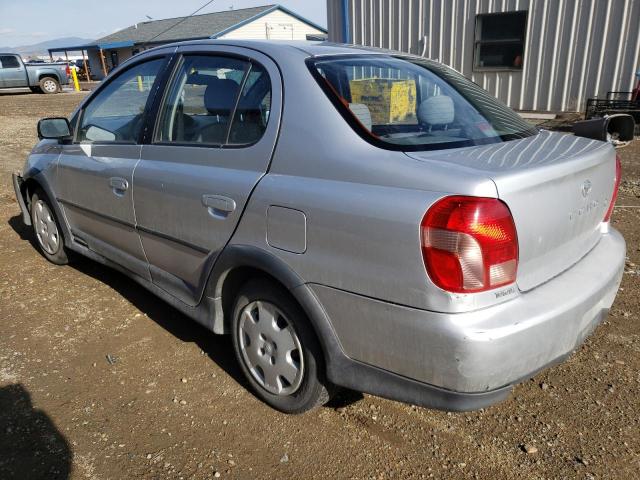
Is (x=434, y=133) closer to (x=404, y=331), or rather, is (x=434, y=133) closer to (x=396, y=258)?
(x=396, y=258)

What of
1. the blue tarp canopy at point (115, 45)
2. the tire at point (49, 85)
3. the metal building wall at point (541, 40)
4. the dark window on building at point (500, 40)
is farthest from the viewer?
the blue tarp canopy at point (115, 45)

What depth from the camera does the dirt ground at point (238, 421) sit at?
2.27 m

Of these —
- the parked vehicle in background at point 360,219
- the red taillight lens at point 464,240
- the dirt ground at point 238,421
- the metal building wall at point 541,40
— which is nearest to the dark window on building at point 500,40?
the metal building wall at point 541,40

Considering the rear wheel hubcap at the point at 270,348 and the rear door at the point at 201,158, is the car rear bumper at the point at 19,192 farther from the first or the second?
the rear wheel hubcap at the point at 270,348

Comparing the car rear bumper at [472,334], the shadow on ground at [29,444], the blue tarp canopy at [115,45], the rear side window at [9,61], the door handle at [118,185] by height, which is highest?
the blue tarp canopy at [115,45]

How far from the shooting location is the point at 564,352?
205 centimetres

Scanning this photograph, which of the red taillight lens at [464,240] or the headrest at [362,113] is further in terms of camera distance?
the headrest at [362,113]

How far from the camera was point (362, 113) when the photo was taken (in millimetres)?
2234

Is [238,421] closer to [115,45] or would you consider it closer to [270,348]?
[270,348]

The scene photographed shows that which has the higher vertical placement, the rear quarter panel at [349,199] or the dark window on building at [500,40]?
the dark window on building at [500,40]

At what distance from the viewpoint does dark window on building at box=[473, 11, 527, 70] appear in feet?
36.6

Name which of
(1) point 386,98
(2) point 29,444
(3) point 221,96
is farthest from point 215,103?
(2) point 29,444

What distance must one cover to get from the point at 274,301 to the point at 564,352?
1.24m

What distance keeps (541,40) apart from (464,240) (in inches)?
Result: 425
